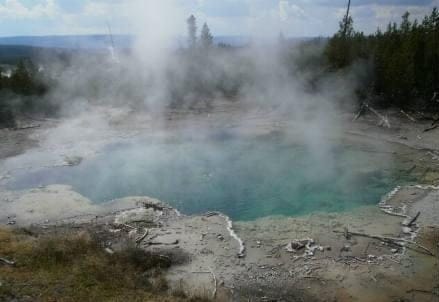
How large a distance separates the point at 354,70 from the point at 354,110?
132 inches

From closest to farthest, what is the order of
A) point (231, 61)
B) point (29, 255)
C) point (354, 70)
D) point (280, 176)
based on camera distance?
point (29, 255) → point (280, 176) → point (354, 70) → point (231, 61)

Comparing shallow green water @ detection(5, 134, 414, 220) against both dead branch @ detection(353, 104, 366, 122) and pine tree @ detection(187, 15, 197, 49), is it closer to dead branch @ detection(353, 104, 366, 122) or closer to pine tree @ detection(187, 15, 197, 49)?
dead branch @ detection(353, 104, 366, 122)

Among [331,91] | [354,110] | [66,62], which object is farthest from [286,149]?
[66,62]

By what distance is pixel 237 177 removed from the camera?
613 inches

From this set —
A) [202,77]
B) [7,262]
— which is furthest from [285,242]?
[202,77]

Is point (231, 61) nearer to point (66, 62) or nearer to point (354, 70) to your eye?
point (354, 70)

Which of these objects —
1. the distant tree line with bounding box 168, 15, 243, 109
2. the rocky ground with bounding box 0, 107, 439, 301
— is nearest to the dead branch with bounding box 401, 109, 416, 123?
the rocky ground with bounding box 0, 107, 439, 301

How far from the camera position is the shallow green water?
1358 cm

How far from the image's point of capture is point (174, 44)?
111 feet

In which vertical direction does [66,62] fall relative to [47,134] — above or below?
above

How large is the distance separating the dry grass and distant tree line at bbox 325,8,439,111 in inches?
773

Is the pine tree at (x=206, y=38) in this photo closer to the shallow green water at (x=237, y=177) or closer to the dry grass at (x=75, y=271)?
the shallow green water at (x=237, y=177)

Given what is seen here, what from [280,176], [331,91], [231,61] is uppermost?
[231,61]

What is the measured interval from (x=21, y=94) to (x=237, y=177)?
56.0 ft
